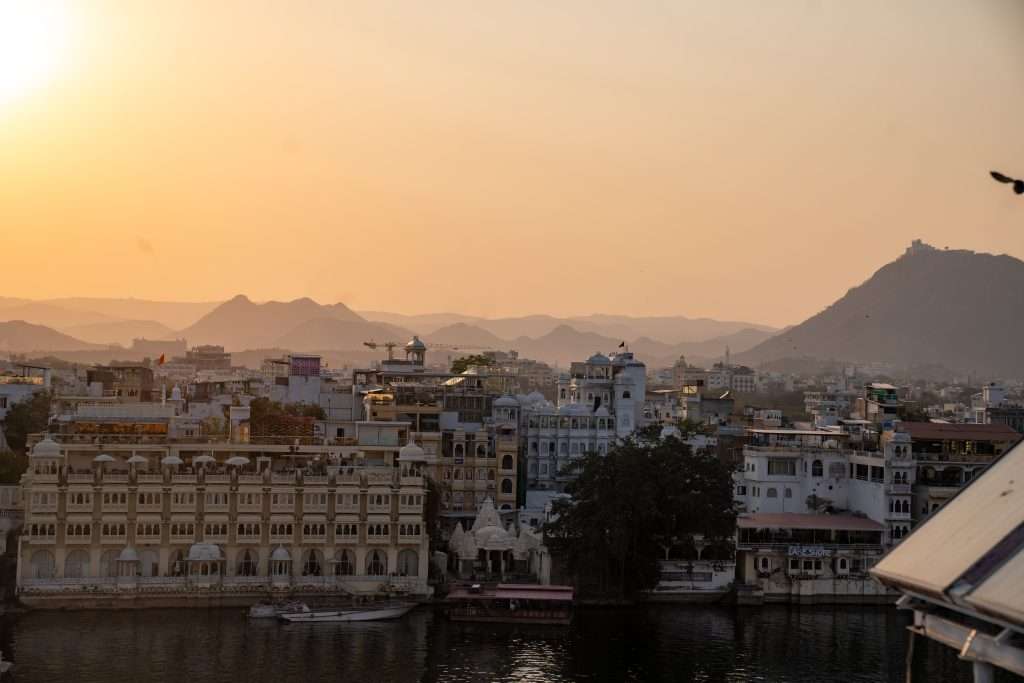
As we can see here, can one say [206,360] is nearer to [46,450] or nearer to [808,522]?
[46,450]

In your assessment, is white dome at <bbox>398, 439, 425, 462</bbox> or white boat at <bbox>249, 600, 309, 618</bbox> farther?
white dome at <bbox>398, 439, 425, 462</bbox>

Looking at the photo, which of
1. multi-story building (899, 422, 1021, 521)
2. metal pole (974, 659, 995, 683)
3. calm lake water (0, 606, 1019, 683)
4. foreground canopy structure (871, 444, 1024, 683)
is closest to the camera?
foreground canopy structure (871, 444, 1024, 683)

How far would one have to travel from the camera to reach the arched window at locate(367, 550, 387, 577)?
44781 millimetres

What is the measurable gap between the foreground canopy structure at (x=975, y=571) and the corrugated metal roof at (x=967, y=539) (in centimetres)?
1

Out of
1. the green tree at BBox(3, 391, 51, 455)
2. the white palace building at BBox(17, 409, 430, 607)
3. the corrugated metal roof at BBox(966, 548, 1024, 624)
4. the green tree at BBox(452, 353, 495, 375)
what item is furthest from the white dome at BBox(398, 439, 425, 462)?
the green tree at BBox(452, 353, 495, 375)

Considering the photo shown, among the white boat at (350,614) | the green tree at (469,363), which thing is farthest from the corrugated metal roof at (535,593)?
the green tree at (469,363)

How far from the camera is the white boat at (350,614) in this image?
40969mm

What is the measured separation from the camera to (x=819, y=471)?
52.4 meters

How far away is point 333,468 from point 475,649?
29.8ft

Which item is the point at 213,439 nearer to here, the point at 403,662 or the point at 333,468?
the point at 333,468

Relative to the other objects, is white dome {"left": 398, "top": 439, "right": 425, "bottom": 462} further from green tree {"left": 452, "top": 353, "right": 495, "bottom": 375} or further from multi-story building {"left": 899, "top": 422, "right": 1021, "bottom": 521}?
green tree {"left": 452, "top": 353, "right": 495, "bottom": 375}

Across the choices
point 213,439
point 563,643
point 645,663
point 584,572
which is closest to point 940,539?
point 645,663

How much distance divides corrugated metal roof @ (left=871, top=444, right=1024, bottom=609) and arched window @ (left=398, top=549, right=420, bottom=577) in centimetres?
2733

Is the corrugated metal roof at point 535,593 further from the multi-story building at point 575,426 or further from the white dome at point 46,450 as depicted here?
the white dome at point 46,450
